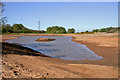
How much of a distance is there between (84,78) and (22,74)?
8.02 ft

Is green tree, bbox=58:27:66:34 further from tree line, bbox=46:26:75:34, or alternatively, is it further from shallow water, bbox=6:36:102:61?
shallow water, bbox=6:36:102:61

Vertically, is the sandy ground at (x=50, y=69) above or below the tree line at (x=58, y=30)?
below

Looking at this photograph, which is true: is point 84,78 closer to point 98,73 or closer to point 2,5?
point 98,73

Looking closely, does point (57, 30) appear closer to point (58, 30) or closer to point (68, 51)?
point (58, 30)

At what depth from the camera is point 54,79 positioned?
4012mm

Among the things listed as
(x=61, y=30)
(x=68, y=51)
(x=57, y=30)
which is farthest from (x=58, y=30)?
(x=68, y=51)

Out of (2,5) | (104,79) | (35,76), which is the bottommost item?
(104,79)

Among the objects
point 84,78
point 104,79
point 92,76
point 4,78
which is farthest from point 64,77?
point 4,78

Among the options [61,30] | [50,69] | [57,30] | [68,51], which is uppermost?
[57,30]

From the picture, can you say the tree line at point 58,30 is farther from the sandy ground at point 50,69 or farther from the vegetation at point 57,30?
the sandy ground at point 50,69

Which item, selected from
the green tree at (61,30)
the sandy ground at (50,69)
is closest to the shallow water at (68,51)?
the sandy ground at (50,69)

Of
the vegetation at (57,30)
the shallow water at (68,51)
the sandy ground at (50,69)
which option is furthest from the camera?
the vegetation at (57,30)

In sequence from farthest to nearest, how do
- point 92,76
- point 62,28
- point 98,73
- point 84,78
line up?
point 62,28, point 98,73, point 92,76, point 84,78

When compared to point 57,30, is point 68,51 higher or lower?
lower
